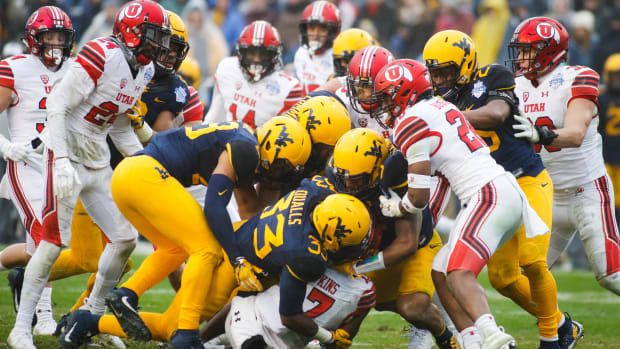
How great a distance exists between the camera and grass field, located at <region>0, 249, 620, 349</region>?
586 centimetres

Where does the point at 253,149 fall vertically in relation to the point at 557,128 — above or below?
above

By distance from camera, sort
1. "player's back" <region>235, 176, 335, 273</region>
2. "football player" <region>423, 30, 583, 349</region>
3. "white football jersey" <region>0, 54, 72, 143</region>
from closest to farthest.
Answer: "player's back" <region>235, 176, 335, 273</region>, "football player" <region>423, 30, 583, 349</region>, "white football jersey" <region>0, 54, 72, 143</region>

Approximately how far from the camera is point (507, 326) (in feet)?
22.1

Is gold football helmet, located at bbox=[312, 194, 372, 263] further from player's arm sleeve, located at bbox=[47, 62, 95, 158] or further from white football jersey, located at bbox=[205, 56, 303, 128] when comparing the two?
white football jersey, located at bbox=[205, 56, 303, 128]

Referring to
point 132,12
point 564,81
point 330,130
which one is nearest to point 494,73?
point 564,81

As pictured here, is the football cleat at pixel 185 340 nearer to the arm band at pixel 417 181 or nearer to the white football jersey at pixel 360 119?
the arm band at pixel 417 181

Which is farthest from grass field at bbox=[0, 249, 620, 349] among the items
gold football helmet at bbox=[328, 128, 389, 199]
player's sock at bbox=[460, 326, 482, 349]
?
gold football helmet at bbox=[328, 128, 389, 199]

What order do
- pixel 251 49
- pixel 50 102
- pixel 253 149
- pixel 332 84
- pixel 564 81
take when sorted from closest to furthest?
pixel 253 149
pixel 50 102
pixel 564 81
pixel 332 84
pixel 251 49

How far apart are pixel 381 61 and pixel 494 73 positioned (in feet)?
2.66

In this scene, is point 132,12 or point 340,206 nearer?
point 340,206

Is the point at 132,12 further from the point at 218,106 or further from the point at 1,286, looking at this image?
the point at 1,286

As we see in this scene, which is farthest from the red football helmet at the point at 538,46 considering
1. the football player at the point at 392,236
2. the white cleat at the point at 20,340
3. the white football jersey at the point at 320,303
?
the white cleat at the point at 20,340

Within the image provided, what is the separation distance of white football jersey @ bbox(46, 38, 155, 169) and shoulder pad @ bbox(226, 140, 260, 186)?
3.36ft

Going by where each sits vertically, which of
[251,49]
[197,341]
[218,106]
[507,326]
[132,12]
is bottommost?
[507,326]
